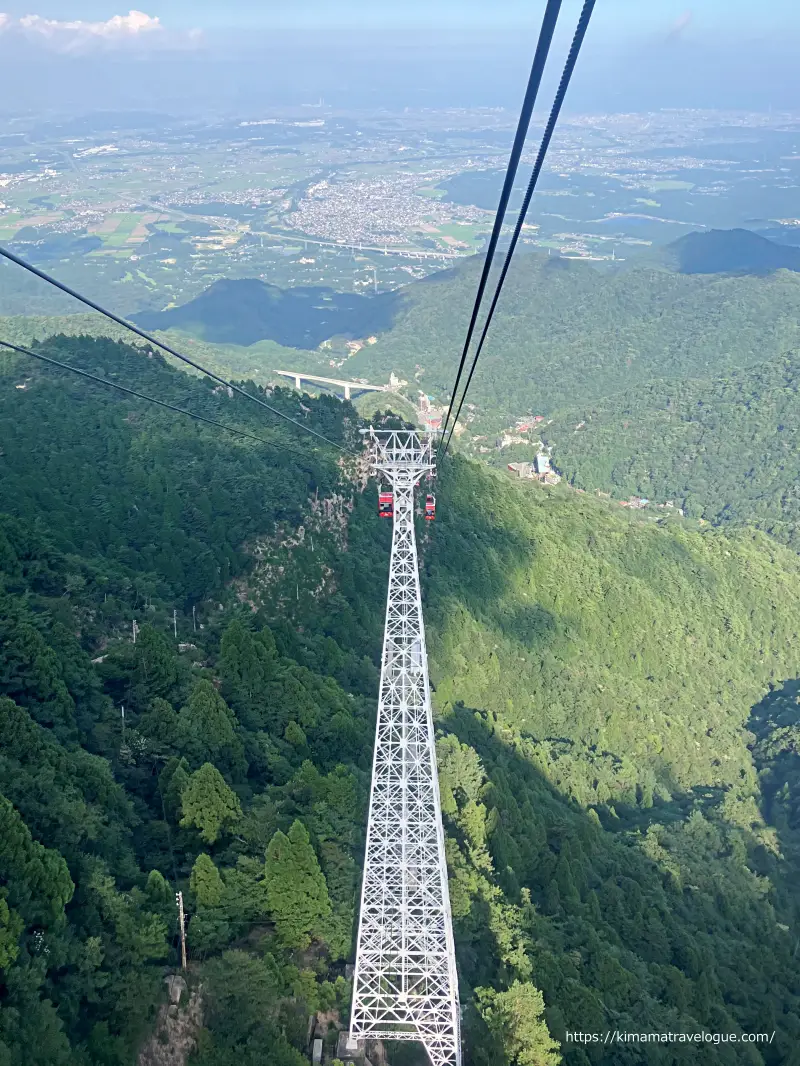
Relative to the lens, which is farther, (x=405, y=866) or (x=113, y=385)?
(x=405, y=866)

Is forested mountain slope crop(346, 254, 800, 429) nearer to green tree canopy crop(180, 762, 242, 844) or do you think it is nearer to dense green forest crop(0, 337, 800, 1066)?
dense green forest crop(0, 337, 800, 1066)

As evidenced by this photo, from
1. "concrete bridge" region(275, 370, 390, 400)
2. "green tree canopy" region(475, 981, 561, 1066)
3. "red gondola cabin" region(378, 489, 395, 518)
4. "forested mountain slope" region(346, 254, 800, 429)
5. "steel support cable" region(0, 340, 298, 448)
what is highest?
"forested mountain slope" region(346, 254, 800, 429)

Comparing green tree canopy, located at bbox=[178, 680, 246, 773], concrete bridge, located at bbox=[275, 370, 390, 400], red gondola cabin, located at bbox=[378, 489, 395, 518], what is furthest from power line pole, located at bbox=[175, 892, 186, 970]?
concrete bridge, located at bbox=[275, 370, 390, 400]

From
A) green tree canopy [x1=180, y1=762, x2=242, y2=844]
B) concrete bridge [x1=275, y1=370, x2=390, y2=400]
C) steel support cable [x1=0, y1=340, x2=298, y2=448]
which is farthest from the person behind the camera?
concrete bridge [x1=275, y1=370, x2=390, y2=400]

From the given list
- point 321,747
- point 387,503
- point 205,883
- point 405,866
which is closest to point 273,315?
point 321,747

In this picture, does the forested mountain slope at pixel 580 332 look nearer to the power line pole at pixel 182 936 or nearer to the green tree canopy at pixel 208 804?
the green tree canopy at pixel 208 804

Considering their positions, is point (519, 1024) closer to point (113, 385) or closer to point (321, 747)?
point (321, 747)
